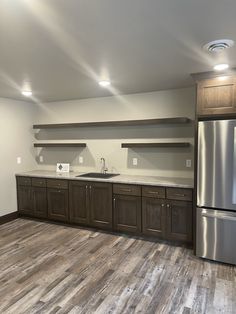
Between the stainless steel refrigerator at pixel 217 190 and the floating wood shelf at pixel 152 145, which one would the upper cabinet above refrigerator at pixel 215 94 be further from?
the floating wood shelf at pixel 152 145

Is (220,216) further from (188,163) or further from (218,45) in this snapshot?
(218,45)

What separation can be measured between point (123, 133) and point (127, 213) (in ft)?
4.75

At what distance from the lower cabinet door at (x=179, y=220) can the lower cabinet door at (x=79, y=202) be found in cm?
143

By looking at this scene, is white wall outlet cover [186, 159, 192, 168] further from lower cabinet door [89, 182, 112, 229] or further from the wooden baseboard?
the wooden baseboard

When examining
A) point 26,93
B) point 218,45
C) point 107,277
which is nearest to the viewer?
point 218,45

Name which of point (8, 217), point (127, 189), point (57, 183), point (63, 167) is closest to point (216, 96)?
point (127, 189)

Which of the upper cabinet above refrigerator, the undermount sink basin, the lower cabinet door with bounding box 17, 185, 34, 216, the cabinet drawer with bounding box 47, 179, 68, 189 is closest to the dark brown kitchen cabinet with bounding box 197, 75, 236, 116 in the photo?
the upper cabinet above refrigerator

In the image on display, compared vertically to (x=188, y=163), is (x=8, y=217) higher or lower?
Result: lower

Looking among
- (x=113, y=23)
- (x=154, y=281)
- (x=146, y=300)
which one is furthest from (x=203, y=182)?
(x=113, y=23)

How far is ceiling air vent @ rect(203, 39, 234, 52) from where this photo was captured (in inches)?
78.5

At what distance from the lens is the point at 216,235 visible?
9.80ft

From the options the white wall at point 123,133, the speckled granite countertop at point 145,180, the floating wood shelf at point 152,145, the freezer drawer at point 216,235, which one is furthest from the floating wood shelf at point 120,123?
the freezer drawer at point 216,235

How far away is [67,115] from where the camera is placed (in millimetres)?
4895

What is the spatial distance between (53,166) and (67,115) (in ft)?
3.75
